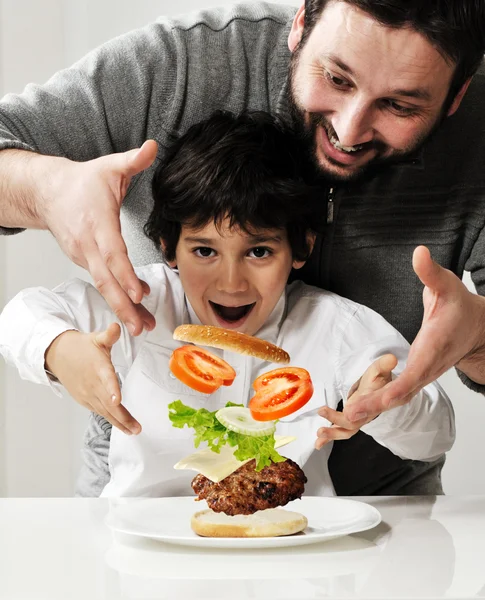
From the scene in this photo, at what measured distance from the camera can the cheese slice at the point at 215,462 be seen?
3.32 ft

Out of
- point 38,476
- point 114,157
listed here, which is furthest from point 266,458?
point 38,476

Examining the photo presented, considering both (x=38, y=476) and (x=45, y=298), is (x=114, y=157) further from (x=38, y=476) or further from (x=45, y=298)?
(x=38, y=476)

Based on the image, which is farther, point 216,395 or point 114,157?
point 216,395

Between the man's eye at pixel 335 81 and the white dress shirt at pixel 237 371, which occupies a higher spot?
the man's eye at pixel 335 81

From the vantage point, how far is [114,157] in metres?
1.07

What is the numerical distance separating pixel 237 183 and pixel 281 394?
1.70 ft

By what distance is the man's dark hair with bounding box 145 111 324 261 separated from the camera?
140cm

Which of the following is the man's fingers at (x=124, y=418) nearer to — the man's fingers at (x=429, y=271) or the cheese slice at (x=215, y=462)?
the cheese slice at (x=215, y=462)

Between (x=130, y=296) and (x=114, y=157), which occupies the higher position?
(x=114, y=157)

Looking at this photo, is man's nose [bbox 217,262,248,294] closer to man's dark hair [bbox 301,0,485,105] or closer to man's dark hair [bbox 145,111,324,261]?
man's dark hair [bbox 145,111,324,261]

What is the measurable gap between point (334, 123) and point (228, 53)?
0.87 feet

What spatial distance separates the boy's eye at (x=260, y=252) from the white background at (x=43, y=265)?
1203mm

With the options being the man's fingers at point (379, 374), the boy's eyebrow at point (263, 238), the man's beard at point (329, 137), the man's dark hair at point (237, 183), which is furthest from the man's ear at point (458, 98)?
the man's fingers at point (379, 374)

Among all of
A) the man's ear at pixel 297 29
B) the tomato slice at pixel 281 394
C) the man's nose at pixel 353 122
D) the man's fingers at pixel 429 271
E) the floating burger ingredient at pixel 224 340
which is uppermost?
the man's ear at pixel 297 29
